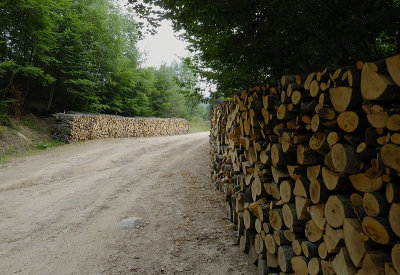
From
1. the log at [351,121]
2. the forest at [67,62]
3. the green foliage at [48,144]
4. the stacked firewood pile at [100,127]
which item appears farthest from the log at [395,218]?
the stacked firewood pile at [100,127]

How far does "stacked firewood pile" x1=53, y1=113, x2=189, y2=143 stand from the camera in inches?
511

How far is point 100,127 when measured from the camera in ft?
49.0

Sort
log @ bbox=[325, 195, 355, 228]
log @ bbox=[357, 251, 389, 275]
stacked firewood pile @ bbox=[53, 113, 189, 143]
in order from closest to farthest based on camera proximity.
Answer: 1. log @ bbox=[357, 251, 389, 275]
2. log @ bbox=[325, 195, 355, 228]
3. stacked firewood pile @ bbox=[53, 113, 189, 143]

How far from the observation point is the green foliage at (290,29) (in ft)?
9.04

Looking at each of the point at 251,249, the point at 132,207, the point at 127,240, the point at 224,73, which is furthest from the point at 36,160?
the point at 251,249

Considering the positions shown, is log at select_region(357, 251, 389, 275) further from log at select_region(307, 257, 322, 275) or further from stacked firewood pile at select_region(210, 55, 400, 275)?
log at select_region(307, 257, 322, 275)

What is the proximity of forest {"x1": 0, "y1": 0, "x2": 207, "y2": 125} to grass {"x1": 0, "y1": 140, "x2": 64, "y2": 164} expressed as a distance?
2.57m

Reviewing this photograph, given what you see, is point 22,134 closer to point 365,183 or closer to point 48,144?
point 48,144

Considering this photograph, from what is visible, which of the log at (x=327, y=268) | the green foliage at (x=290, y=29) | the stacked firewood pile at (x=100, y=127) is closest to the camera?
the log at (x=327, y=268)

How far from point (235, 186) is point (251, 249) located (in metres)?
1.12

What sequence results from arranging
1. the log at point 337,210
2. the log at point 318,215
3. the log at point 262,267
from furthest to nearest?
the log at point 262,267, the log at point 318,215, the log at point 337,210

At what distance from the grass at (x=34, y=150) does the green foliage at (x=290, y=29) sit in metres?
8.63

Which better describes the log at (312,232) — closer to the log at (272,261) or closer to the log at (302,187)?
the log at (302,187)

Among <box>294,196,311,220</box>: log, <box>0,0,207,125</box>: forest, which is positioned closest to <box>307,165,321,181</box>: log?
<box>294,196,311,220</box>: log
